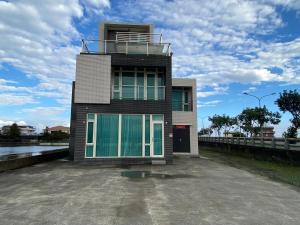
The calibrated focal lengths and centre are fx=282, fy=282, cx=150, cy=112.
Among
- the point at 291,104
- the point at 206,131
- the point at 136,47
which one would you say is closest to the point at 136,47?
the point at 136,47

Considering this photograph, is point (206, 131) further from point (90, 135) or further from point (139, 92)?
point (90, 135)

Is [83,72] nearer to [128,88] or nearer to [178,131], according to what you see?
[128,88]

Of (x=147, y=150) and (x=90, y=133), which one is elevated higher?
(x=90, y=133)

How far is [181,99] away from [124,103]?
29.0 ft

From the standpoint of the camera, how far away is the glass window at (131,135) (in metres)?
16.3

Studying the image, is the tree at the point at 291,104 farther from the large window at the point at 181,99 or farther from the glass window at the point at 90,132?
the glass window at the point at 90,132

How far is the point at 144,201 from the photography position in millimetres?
7137

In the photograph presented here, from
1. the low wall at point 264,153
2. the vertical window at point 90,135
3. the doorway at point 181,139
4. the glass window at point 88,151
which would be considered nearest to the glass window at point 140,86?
the vertical window at point 90,135

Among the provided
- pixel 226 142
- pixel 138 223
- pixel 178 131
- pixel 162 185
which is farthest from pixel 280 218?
pixel 226 142

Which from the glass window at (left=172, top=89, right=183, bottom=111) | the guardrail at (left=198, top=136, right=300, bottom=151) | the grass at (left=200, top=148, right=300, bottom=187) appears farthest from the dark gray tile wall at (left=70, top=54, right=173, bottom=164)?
the guardrail at (left=198, top=136, right=300, bottom=151)

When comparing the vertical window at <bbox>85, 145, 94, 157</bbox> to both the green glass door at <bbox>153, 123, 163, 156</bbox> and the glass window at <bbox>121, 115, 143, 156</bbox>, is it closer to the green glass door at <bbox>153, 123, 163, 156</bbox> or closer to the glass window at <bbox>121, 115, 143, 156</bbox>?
the glass window at <bbox>121, 115, 143, 156</bbox>

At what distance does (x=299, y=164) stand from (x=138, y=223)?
14817 mm

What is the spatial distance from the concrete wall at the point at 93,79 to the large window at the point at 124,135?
1061mm

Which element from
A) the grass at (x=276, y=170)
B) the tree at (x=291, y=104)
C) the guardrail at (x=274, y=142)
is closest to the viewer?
the grass at (x=276, y=170)
